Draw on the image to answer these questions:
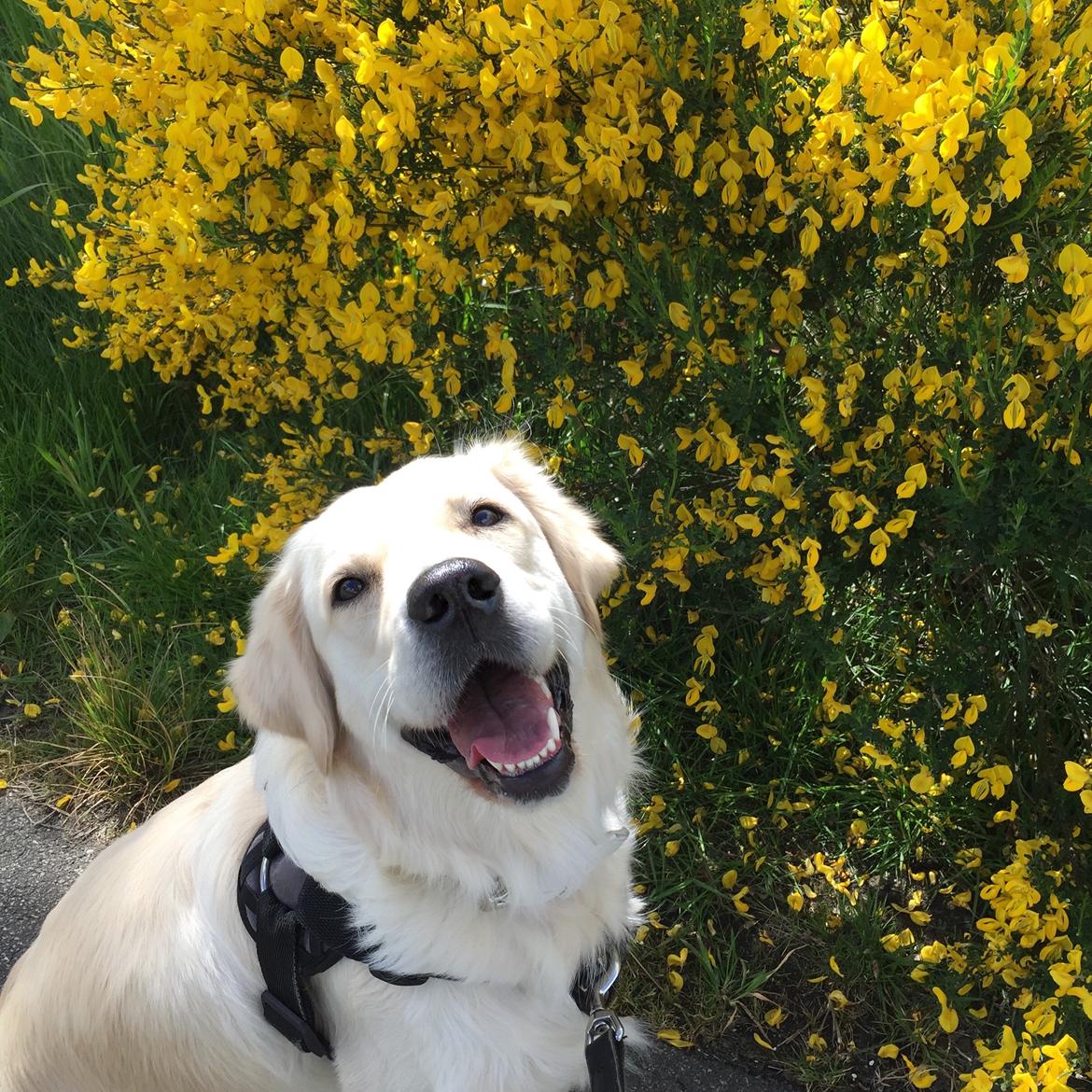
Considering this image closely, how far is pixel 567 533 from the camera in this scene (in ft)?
6.95

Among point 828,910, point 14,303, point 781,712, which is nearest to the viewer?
point 828,910

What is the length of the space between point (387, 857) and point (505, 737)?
1.11 feet

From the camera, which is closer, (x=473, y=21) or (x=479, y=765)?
(x=479, y=765)

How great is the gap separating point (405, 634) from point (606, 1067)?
0.95 meters

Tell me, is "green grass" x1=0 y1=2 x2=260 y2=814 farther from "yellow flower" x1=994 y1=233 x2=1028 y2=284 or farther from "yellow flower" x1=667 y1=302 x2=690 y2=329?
"yellow flower" x1=994 y1=233 x2=1028 y2=284

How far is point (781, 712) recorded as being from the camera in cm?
285

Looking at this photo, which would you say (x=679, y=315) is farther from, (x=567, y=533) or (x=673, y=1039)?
(x=673, y=1039)

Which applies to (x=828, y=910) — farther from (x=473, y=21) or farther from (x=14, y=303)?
(x=14, y=303)

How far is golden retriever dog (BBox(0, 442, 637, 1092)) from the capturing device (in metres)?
1.80

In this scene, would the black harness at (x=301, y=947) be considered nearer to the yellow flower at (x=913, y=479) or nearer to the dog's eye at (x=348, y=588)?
the dog's eye at (x=348, y=588)

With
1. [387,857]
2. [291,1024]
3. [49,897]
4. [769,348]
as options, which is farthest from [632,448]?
[49,897]

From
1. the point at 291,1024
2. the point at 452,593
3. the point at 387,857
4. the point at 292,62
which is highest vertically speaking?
the point at 292,62

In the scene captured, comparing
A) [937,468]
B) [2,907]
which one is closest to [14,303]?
[2,907]

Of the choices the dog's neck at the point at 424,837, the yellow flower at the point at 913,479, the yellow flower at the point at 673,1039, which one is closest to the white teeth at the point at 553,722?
the dog's neck at the point at 424,837
